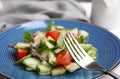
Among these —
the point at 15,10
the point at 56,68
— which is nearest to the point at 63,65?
the point at 56,68

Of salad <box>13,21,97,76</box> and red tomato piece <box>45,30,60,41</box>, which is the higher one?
red tomato piece <box>45,30,60,41</box>

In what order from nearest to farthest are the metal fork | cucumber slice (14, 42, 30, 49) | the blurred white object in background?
the metal fork
cucumber slice (14, 42, 30, 49)
the blurred white object in background

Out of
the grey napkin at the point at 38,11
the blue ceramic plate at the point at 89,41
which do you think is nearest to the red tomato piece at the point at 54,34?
the blue ceramic plate at the point at 89,41

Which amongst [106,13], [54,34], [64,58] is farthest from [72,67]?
[106,13]

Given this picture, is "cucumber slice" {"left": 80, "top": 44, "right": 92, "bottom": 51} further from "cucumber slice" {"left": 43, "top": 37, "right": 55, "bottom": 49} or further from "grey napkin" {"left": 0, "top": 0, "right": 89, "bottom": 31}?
"grey napkin" {"left": 0, "top": 0, "right": 89, "bottom": 31}

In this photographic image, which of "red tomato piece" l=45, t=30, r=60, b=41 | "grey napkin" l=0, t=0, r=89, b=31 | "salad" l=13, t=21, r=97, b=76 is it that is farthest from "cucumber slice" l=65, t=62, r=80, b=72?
"grey napkin" l=0, t=0, r=89, b=31

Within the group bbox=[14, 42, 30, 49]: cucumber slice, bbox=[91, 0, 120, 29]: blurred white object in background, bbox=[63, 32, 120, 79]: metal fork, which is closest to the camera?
bbox=[63, 32, 120, 79]: metal fork

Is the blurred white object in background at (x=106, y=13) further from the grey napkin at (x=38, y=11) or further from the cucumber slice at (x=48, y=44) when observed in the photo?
the cucumber slice at (x=48, y=44)
